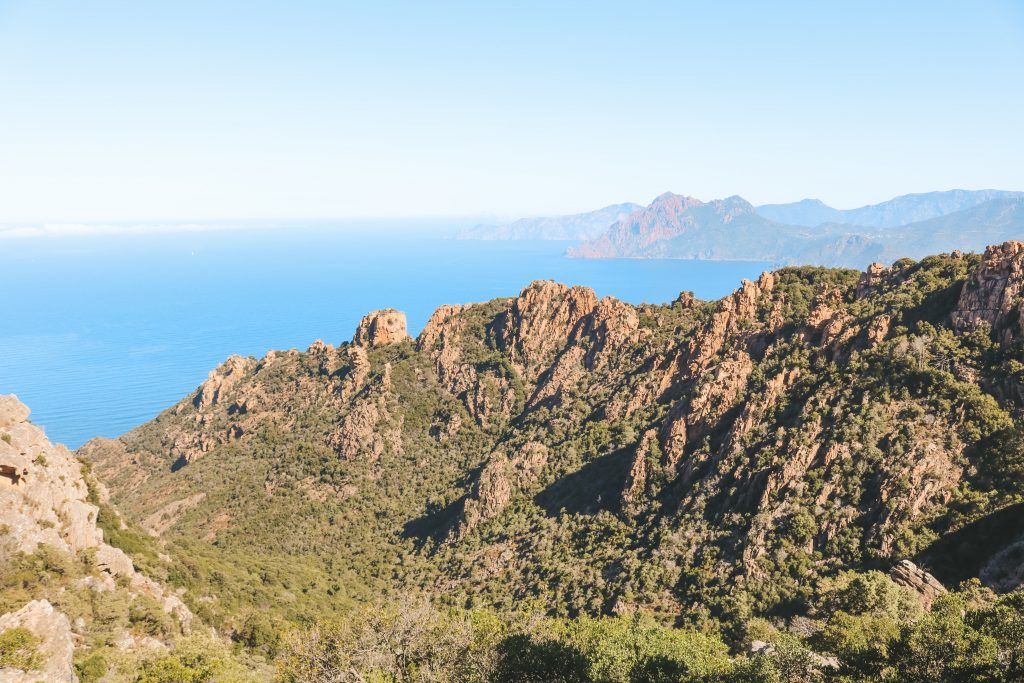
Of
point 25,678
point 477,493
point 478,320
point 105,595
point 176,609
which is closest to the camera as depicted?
point 25,678

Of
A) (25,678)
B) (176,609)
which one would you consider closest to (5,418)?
(176,609)

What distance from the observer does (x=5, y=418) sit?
40.8 meters

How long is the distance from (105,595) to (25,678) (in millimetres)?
13058

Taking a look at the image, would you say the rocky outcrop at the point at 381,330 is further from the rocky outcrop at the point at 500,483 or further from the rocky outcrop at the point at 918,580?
the rocky outcrop at the point at 918,580

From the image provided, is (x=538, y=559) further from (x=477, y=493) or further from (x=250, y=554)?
(x=250, y=554)

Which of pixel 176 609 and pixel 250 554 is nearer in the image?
pixel 176 609

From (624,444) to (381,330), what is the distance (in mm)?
55842

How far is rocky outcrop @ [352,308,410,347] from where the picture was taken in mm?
105875

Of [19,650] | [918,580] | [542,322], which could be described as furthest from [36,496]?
[542,322]

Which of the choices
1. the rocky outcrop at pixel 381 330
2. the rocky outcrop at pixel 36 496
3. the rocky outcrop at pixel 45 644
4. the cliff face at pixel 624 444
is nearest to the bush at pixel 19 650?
→ the rocky outcrop at pixel 45 644

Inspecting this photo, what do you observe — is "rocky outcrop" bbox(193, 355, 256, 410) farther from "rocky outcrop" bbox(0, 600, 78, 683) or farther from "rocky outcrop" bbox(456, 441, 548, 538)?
"rocky outcrop" bbox(0, 600, 78, 683)

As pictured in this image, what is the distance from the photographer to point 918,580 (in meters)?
36.7

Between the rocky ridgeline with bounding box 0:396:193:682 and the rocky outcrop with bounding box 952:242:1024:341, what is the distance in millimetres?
69818

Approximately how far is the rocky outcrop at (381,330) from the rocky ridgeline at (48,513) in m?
62.4
